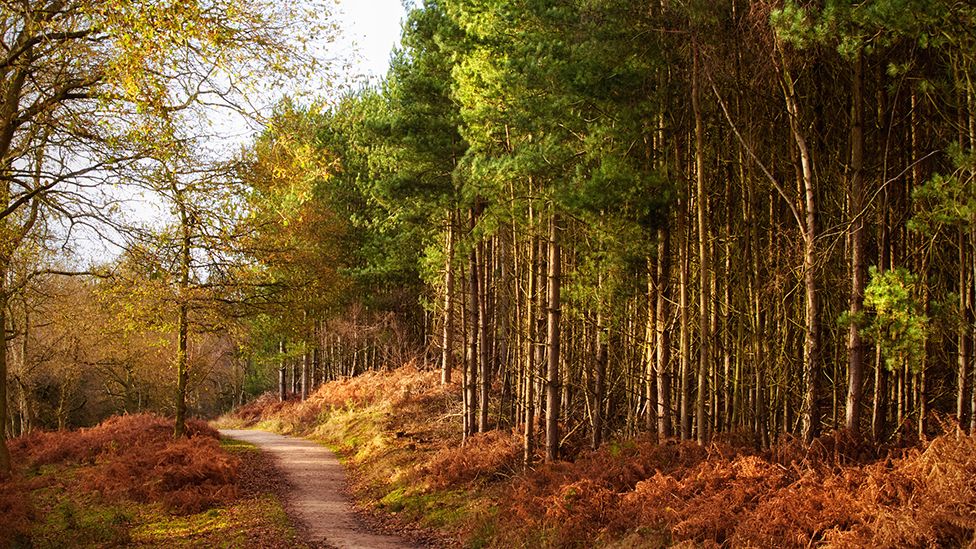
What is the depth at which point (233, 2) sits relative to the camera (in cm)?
798

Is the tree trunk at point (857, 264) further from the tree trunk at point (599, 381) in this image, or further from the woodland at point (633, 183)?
the tree trunk at point (599, 381)

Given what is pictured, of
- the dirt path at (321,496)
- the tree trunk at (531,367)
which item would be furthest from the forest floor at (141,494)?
the tree trunk at (531,367)

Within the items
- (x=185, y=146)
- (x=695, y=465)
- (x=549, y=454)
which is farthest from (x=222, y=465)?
(x=695, y=465)

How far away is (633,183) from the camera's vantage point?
1178 centimetres

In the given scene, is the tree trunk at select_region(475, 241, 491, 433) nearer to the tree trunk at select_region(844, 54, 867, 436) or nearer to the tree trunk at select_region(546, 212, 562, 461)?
the tree trunk at select_region(546, 212, 562, 461)

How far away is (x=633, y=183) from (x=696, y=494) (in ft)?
15.6

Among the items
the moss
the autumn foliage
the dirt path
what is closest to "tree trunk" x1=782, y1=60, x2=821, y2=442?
the dirt path

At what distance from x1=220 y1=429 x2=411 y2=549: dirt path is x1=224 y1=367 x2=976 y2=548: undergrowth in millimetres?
840

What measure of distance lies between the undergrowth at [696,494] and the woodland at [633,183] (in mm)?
620

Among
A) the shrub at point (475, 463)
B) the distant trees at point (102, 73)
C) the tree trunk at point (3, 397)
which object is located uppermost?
the distant trees at point (102, 73)

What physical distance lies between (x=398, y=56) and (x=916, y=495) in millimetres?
16254

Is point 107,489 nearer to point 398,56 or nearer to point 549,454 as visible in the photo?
point 549,454

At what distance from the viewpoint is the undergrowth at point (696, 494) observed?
23.8ft

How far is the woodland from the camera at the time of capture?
870cm
